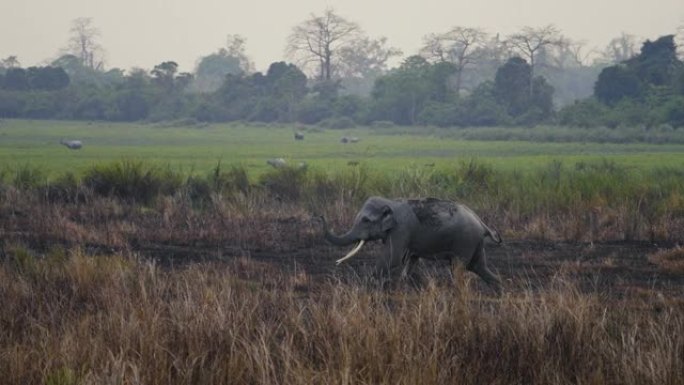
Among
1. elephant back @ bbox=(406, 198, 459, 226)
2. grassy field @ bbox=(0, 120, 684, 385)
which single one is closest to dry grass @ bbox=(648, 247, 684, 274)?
grassy field @ bbox=(0, 120, 684, 385)

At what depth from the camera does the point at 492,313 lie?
7.61 metres

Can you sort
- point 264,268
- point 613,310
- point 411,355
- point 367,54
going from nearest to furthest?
1. point 411,355
2. point 613,310
3. point 264,268
4. point 367,54

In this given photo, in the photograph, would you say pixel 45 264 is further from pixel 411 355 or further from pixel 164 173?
pixel 164 173

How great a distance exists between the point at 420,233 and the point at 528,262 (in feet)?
8.06

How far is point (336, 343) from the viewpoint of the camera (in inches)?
283

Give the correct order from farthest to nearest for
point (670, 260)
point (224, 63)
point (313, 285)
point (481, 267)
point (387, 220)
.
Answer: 1. point (224, 63)
2. point (670, 260)
3. point (481, 267)
4. point (387, 220)
5. point (313, 285)

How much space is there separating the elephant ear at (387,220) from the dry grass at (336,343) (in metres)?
2.53

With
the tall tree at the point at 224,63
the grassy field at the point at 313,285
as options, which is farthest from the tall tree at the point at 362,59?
the grassy field at the point at 313,285

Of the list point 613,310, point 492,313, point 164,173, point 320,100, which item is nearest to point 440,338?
point 492,313

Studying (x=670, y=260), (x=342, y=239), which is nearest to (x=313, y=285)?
(x=342, y=239)

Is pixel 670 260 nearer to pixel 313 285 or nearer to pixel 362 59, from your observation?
pixel 313 285

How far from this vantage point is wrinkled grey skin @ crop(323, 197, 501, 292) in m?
10.8

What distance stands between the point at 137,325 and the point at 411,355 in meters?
2.07

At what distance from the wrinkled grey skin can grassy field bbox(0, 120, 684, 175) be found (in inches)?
397
